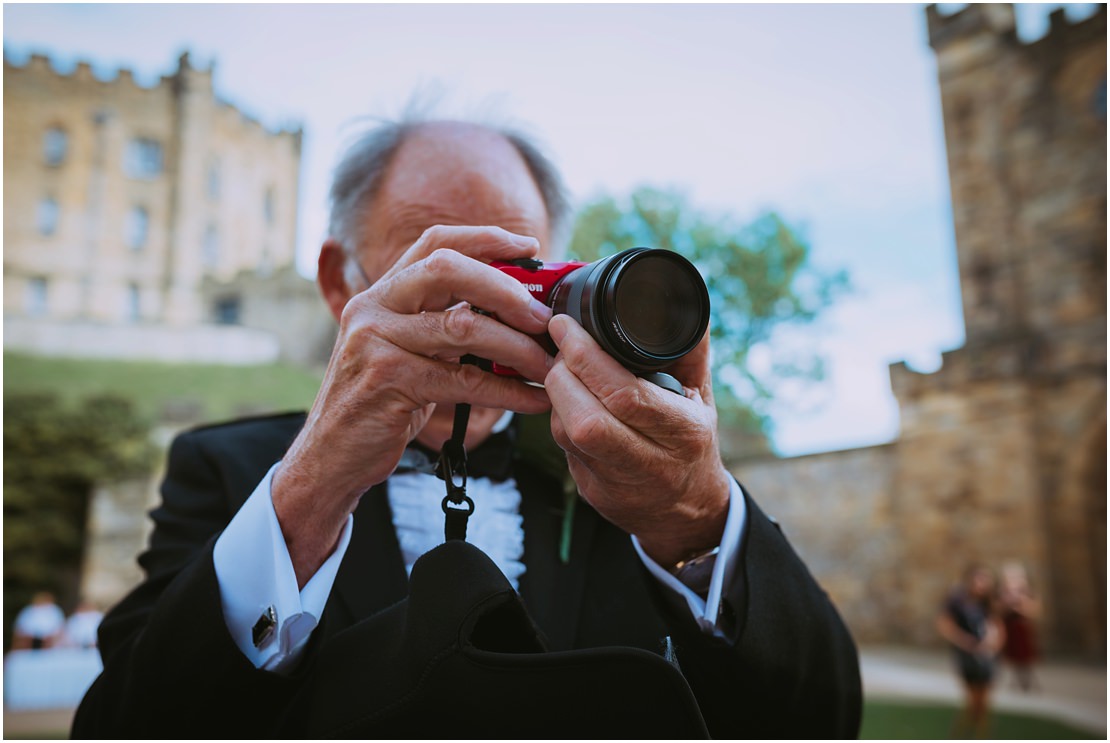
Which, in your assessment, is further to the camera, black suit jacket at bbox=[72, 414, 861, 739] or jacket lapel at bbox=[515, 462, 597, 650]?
jacket lapel at bbox=[515, 462, 597, 650]

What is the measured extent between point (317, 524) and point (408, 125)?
2.68ft

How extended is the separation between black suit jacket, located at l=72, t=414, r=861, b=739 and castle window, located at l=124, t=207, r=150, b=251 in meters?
47.6

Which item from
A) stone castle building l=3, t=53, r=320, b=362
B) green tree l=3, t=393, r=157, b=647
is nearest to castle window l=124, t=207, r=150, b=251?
stone castle building l=3, t=53, r=320, b=362

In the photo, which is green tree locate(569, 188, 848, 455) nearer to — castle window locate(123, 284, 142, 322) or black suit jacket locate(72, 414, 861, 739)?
black suit jacket locate(72, 414, 861, 739)

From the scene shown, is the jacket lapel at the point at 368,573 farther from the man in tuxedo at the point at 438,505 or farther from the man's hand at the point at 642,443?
the man's hand at the point at 642,443

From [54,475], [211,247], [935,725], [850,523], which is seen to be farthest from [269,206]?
[935,725]

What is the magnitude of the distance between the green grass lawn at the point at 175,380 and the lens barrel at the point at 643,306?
81.7 feet

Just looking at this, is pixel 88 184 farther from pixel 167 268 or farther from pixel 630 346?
pixel 630 346

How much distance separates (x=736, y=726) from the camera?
138cm

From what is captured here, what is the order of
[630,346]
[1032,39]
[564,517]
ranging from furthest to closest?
[1032,39] → [564,517] → [630,346]

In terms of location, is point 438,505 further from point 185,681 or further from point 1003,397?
point 1003,397

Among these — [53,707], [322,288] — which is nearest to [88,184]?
[53,707]

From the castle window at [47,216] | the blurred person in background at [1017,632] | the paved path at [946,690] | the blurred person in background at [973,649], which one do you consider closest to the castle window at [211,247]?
the castle window at [47,216]

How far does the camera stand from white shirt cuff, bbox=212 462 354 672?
124cm
